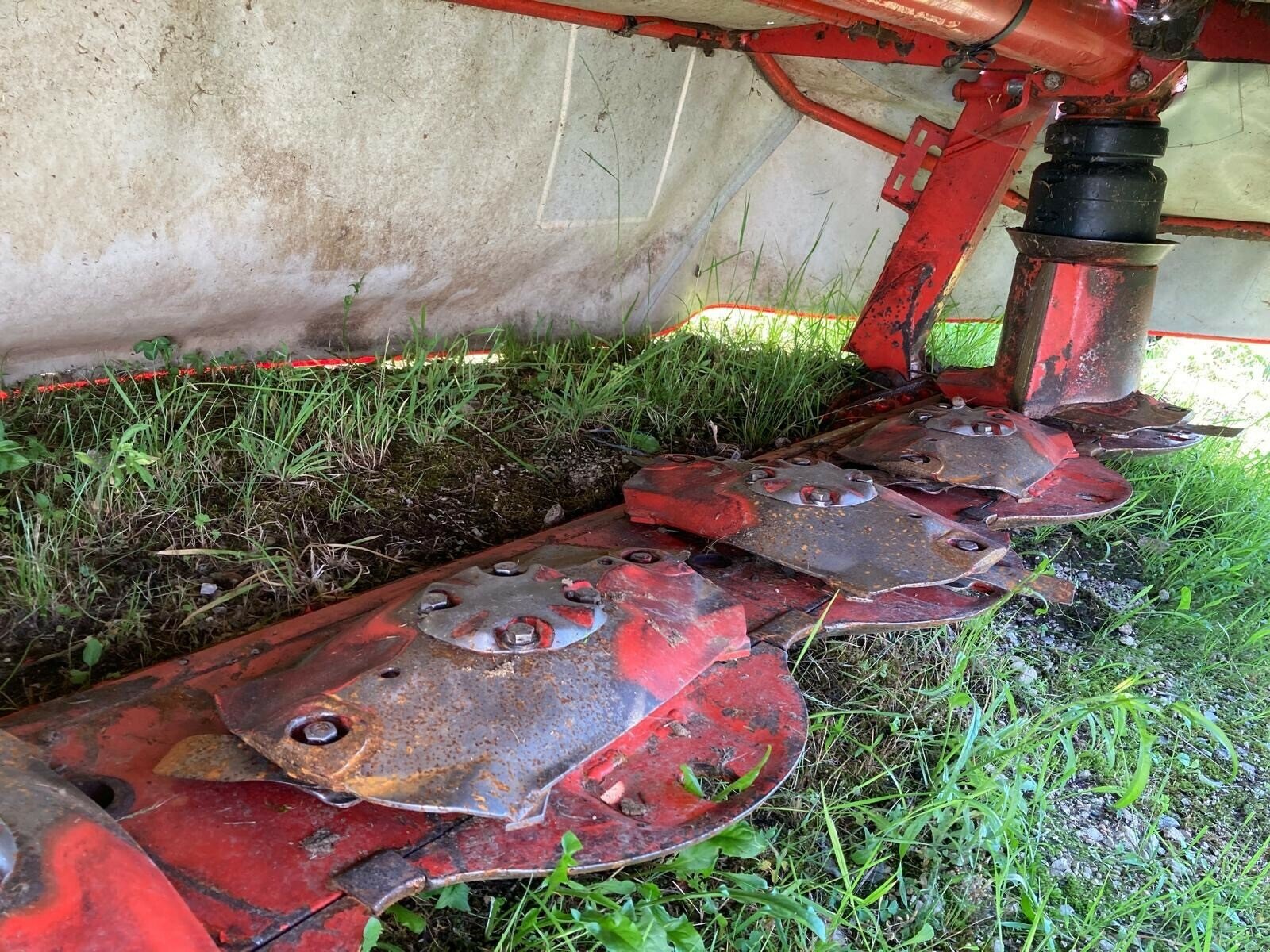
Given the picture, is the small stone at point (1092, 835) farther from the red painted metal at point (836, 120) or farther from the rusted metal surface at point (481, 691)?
the red painted metal at point (836, 120)

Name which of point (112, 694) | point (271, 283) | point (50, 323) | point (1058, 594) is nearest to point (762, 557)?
point (1058, 594)

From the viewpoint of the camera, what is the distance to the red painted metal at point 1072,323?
2.15m

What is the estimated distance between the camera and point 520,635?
105 cm

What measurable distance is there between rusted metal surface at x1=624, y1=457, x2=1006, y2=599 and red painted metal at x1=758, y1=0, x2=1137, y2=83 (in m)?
0.75

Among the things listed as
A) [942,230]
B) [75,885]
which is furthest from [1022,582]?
[75,885]

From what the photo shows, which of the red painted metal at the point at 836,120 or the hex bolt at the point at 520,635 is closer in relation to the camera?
the hex bolt at the point at 520,635

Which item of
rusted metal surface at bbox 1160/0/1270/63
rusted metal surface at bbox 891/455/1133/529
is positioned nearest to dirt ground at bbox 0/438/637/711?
rusted metal surface at bbox 891/455/1133/529

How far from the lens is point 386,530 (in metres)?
1.67

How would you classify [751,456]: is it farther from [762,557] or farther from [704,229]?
[704,229]

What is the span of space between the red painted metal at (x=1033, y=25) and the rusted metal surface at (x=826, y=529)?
0.75 meters

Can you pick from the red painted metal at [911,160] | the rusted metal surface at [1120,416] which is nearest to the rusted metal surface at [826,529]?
the rusted metal surface at [1120,416]

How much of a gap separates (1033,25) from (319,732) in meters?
1.61

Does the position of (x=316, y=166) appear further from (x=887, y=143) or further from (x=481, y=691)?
(x=887, y=143)

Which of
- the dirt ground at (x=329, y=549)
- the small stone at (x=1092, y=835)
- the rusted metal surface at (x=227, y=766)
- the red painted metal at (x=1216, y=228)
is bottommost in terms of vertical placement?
the small stone at (x=1092, y=835)
